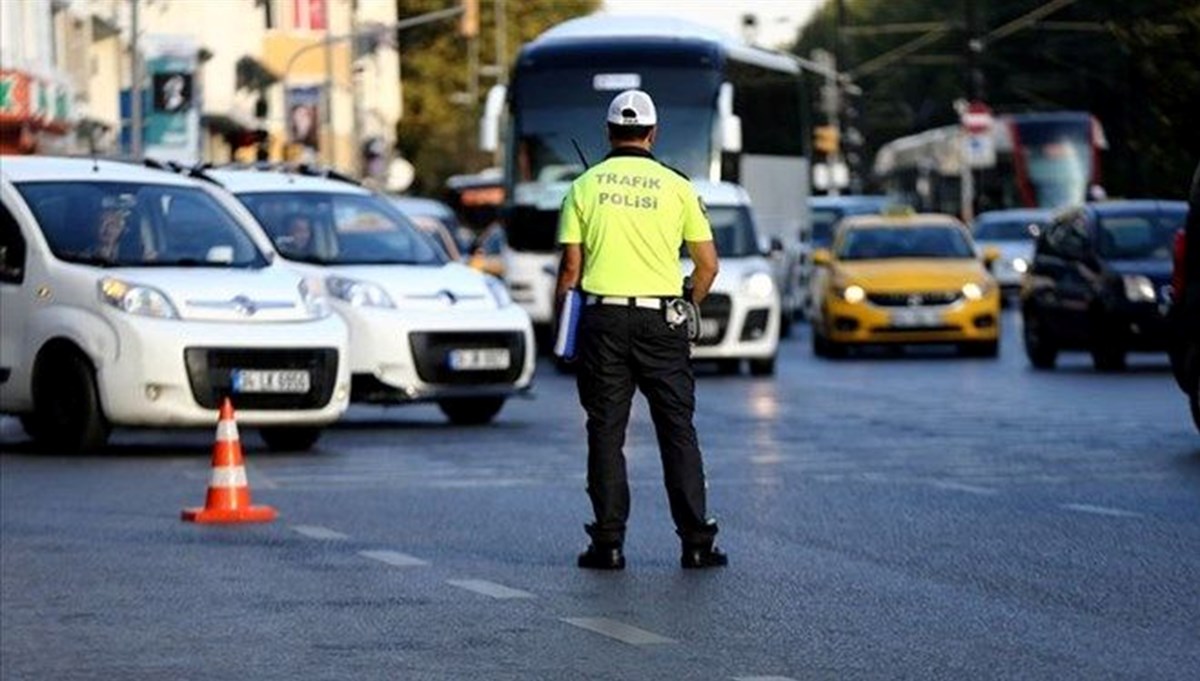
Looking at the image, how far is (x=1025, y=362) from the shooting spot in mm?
38562

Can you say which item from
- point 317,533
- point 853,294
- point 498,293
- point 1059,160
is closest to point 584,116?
point 853,294

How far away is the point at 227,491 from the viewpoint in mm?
17781

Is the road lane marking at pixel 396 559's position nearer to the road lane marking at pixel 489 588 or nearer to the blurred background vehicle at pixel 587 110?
the road lane marking at pixel 489 588

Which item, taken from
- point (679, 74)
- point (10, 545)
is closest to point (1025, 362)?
point (679, 74)

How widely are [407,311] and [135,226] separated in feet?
8.39

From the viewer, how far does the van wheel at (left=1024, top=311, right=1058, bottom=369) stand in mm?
36719

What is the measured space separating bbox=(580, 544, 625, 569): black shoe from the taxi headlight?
990 inches

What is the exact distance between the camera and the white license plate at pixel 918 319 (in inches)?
1558

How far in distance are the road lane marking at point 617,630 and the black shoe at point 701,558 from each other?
1.90 metres

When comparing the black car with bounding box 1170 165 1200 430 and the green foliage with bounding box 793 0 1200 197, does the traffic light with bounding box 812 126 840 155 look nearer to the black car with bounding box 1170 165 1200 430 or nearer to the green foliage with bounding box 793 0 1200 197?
the green foliage with bounding box 793 0 1200 197

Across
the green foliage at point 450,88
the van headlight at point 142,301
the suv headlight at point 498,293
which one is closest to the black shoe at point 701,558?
the van headlight at point 142,301

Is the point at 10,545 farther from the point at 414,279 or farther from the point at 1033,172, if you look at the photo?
the point at 1033,172

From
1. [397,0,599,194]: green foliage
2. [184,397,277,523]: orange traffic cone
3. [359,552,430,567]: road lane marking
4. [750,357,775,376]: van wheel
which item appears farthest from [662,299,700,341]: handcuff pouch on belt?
[397,0,599,194]: green foliage

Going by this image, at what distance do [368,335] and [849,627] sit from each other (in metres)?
13.5
